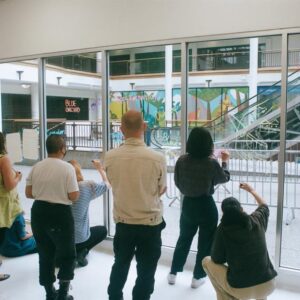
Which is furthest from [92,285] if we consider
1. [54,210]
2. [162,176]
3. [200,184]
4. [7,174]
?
[162,176]

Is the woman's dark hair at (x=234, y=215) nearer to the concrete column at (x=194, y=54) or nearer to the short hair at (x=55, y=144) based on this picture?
the short hair at (x=55, y=144)

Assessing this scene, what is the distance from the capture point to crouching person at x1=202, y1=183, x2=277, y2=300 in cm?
191

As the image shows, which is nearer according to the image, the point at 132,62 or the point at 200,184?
the point at 200,184

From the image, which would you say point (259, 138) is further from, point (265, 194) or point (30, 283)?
point (30, 283)

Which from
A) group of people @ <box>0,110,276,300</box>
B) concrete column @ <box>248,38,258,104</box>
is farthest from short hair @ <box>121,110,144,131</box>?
concrete column @ <box>248,38,258,104</box>

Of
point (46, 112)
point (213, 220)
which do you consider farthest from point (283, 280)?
point (46, 112)

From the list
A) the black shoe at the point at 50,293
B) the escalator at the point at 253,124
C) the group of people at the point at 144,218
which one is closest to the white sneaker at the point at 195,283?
the group of people at the point at 144,218

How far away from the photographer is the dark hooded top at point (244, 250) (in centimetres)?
191

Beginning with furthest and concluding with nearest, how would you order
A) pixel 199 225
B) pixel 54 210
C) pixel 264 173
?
pixel 264 173 < pixel 199 225 < pixel 54 210

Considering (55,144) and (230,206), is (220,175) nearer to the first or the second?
(230,206)

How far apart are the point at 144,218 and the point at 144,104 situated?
2.10 meters

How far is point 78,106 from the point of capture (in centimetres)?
455

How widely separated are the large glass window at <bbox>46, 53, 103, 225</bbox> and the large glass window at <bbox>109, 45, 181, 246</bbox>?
18cm

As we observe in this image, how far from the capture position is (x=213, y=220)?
2.67 m
